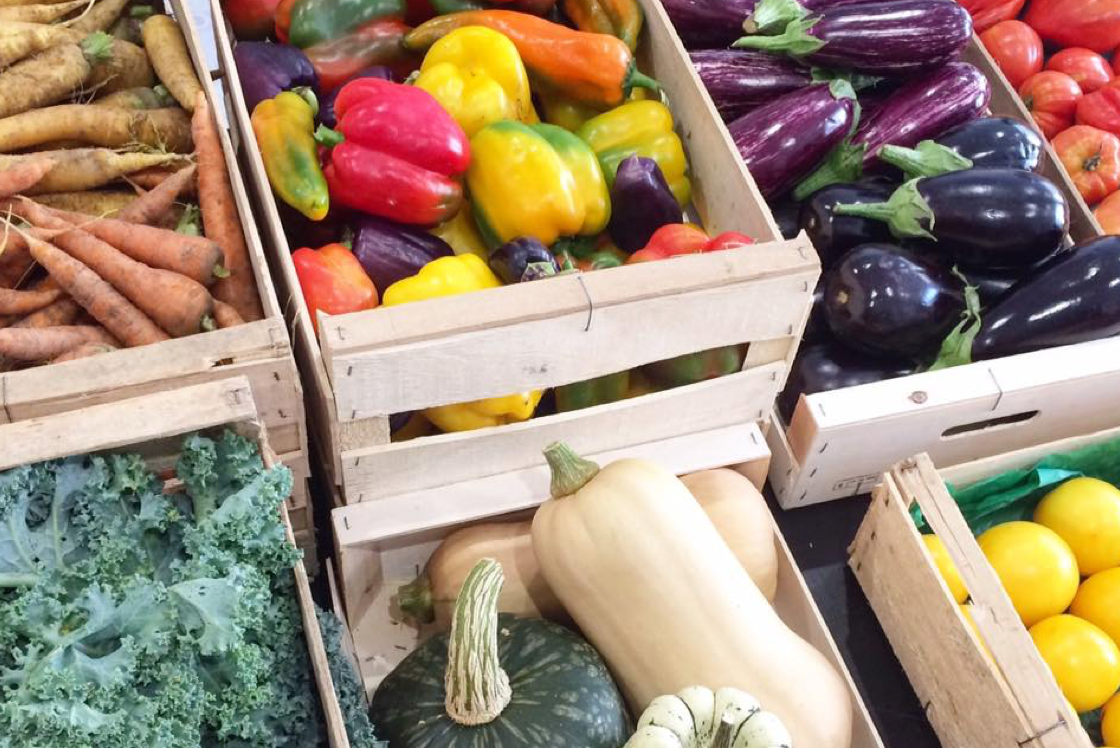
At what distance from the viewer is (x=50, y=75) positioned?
4.73 ft

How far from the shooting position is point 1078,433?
1.63m

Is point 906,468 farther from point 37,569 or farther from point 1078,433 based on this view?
point 37,569

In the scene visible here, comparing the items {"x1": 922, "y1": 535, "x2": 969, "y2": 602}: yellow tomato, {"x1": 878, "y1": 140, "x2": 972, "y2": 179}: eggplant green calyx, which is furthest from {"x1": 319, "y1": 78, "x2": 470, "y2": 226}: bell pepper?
{"x1": 922, "y1": 535, "x2": 969, "y2": 602}: yellow tomato

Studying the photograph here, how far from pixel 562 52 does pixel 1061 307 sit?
2.57 feet

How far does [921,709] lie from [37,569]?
1.10 meters

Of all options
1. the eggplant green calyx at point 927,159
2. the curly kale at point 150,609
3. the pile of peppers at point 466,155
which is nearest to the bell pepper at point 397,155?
the pile of peppers at point 466,155

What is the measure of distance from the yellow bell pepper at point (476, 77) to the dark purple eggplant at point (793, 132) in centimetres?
35

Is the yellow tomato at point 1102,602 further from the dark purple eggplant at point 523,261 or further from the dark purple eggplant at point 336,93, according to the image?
the dark purple eggplant at point 336,93

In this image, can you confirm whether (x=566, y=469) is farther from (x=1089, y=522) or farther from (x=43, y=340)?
(x=1089, y=522)

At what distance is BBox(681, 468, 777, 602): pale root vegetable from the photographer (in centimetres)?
137

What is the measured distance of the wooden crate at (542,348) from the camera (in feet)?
3.75

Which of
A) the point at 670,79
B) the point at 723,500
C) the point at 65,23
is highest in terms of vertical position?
the point at 65,23

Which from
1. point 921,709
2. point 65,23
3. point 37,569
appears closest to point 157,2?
point 65,23

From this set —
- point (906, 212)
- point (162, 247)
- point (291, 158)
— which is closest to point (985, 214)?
point (906, 212)
